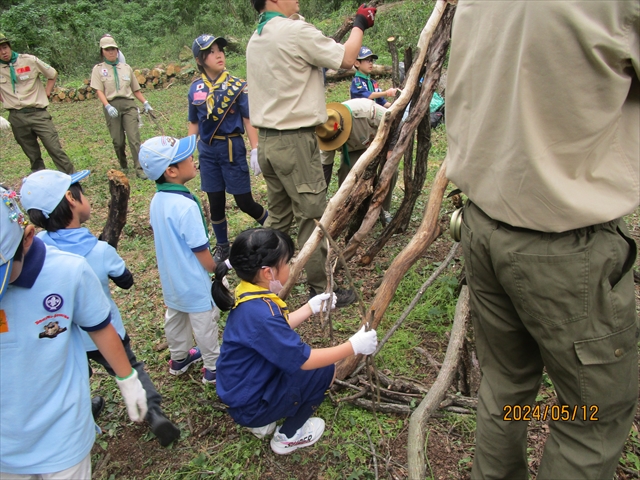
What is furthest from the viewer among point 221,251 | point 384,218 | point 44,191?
point 384,218

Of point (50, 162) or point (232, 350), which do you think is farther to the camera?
point (50, 162)

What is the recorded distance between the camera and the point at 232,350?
2227 millimetres

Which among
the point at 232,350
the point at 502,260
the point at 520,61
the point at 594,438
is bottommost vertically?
the point at 232,350

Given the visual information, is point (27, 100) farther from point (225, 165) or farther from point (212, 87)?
point (225, 165)

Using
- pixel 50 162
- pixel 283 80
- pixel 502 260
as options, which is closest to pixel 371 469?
pixel 502 260

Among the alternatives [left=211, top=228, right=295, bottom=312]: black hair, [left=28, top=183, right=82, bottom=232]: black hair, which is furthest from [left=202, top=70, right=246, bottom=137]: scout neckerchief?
[left=211, top=228, right=295, bottom=312]: black hair

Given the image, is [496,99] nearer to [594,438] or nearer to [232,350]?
[594,438]

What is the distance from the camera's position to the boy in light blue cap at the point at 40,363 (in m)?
1.68

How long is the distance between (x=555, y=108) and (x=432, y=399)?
1.36 meters

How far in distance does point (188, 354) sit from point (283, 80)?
190 centimetres

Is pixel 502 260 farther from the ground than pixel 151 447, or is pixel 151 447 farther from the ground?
pixel 502 260

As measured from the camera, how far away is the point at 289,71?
3186 millimetres

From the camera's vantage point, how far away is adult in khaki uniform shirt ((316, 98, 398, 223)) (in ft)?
13.3

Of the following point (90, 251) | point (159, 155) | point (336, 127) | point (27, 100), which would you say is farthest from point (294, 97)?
point (27, 100)
